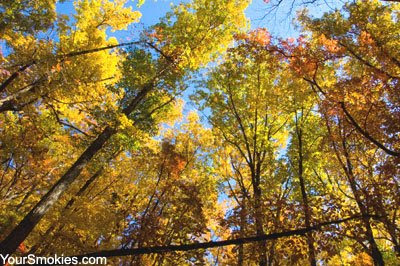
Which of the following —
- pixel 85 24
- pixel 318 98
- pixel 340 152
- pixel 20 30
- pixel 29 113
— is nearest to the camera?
pixel 29 113

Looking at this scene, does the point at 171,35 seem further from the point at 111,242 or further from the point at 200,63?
the point at 111,242

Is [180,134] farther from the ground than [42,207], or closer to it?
farther from the ground

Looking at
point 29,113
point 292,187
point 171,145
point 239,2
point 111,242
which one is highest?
point 239,2

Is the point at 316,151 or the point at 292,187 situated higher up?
the point at 316,151

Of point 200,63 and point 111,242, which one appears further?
point 200,63

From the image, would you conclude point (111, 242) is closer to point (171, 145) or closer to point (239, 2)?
point (171, 145)

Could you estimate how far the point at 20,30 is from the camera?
24.8ft

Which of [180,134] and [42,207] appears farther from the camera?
[180,134]

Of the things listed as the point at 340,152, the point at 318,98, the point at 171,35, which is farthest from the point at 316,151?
the point at 171,35

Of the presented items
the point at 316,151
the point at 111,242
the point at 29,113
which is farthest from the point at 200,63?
the point at 111,242

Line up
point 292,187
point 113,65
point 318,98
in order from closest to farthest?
→ point 318,98
point 292,187
point 113,65

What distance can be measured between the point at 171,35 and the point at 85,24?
169 inches

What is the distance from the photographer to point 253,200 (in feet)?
25.6

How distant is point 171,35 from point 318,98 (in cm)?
577
